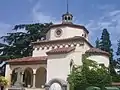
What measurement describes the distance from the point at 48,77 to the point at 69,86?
303cm

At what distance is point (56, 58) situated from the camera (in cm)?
2938

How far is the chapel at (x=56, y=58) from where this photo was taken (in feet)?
94.8

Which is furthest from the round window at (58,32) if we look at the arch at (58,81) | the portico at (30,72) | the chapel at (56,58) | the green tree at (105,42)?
the green tree at (105,42)

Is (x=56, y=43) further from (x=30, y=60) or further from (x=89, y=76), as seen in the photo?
(x=89, y=76)

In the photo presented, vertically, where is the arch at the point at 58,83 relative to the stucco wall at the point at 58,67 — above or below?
below

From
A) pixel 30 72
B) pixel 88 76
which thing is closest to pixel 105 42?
pixel 30 72

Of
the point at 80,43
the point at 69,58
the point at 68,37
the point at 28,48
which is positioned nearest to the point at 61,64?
the point at 69,58

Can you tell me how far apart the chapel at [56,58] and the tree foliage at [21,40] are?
16.1 metres

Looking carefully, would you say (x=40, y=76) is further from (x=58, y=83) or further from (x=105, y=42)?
(x=105, y=42)

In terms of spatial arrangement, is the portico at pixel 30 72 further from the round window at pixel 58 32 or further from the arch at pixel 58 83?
the round window at pixel 58 32

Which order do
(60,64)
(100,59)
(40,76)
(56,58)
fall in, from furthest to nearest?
(40,76)
(100,59)
(56,58)
(60,64)

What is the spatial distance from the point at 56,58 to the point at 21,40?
89.1ft

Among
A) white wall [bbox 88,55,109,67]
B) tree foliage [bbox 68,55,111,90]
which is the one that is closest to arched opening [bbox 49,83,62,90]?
tree foliage [bbox 68,55,111,90]

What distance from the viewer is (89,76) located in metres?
28.9
